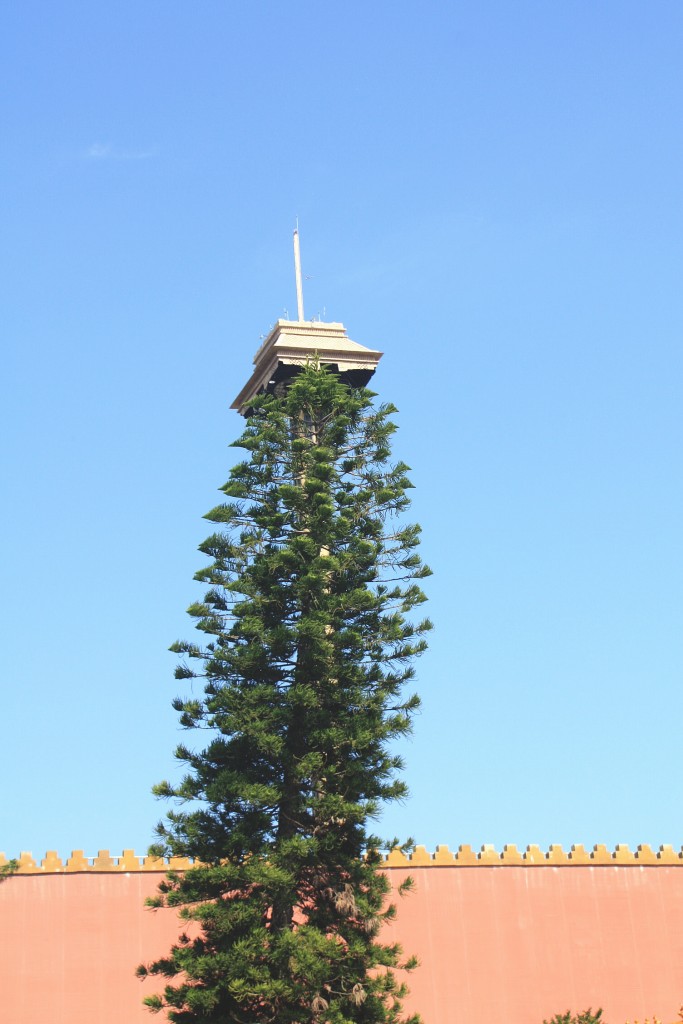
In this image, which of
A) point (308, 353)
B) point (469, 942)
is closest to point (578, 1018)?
point (469, 942)

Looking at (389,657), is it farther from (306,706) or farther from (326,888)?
(326,888)

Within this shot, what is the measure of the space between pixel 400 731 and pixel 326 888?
240 cm

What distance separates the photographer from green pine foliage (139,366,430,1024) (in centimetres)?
2169

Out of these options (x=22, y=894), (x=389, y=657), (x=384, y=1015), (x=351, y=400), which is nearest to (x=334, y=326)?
(x=351, y=400)

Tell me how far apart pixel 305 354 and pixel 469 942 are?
10.7m

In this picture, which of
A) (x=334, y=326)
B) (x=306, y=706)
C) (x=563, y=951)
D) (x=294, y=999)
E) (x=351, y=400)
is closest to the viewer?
(x=294, y=999)

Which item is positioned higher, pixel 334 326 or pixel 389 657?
pixel 334 326

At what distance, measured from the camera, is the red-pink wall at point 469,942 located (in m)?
25.5

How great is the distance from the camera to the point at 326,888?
74.0 ft

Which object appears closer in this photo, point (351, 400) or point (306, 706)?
point (306, 706)

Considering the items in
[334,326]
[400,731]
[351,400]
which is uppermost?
[334,326]

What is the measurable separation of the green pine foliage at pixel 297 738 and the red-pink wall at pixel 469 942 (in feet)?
4.40

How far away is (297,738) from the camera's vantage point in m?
23.4

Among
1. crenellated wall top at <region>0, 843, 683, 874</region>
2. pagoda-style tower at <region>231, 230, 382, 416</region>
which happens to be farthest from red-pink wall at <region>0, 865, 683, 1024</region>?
pagoda-style tower at <region>231, 230, 382, 416</region>
